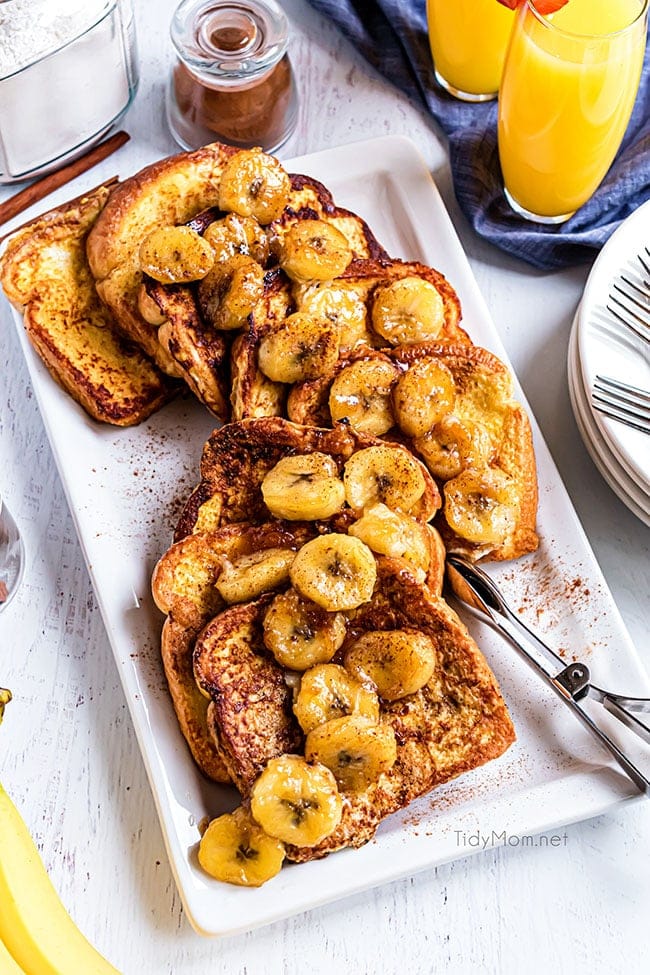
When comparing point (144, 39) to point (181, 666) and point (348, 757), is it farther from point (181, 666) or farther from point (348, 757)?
point (348, 757)

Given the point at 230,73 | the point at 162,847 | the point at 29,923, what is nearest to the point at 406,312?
the point at 230,73

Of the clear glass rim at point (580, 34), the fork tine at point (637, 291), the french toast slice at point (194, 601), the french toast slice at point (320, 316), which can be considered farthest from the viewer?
the fork tine at point (637, 291)

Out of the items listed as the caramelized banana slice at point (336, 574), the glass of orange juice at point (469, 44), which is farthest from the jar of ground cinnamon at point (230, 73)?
the caramelized banana slice at point (336, 574)

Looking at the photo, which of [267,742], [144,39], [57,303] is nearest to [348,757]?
[267,742]

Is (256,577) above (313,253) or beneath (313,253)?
beneath

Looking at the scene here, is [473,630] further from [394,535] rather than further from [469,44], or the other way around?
[469,44]

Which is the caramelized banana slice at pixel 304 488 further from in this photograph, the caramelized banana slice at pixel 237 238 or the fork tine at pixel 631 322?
the fork tine at pixel 631 322

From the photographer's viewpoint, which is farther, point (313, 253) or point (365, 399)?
point (313, 253)
